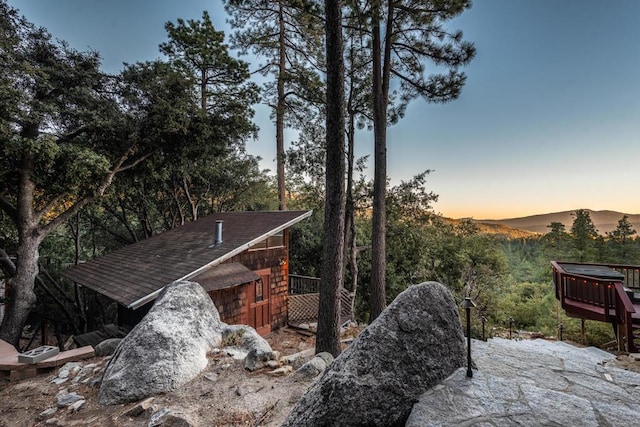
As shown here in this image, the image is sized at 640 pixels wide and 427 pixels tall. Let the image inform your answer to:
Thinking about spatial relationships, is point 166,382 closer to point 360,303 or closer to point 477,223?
point 360,303

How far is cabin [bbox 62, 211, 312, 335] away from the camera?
6.86 metres

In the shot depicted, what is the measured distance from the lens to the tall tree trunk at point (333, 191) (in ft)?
15.3

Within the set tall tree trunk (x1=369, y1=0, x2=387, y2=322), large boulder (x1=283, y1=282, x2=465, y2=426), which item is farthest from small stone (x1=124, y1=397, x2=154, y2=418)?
tall tree trunk (x1=369, y1=0, x2=387, y2=322)

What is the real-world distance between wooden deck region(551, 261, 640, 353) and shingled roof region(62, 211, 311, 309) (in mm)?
7022

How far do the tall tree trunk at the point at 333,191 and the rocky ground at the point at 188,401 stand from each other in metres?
1.59

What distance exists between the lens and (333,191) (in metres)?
4.86

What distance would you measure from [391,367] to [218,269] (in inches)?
270

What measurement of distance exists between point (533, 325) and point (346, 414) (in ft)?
60.9

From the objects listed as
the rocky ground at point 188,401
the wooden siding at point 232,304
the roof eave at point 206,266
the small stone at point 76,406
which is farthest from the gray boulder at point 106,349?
the wooden siding at point 232,304

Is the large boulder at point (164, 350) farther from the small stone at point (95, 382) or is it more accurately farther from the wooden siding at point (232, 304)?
the wooden siding at point (232, 304)

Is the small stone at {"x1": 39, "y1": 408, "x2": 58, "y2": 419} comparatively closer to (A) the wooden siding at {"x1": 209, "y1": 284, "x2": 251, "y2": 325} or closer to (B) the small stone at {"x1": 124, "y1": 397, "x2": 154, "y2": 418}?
(B) the small stone at {"x1": 124, "y1": 397, "x2": 154, "y2": 418}

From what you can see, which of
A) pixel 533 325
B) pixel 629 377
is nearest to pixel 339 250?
pixel 629 377

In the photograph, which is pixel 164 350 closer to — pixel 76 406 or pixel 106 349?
pixel 76 406

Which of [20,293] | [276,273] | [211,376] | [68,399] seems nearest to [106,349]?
[68,399]
